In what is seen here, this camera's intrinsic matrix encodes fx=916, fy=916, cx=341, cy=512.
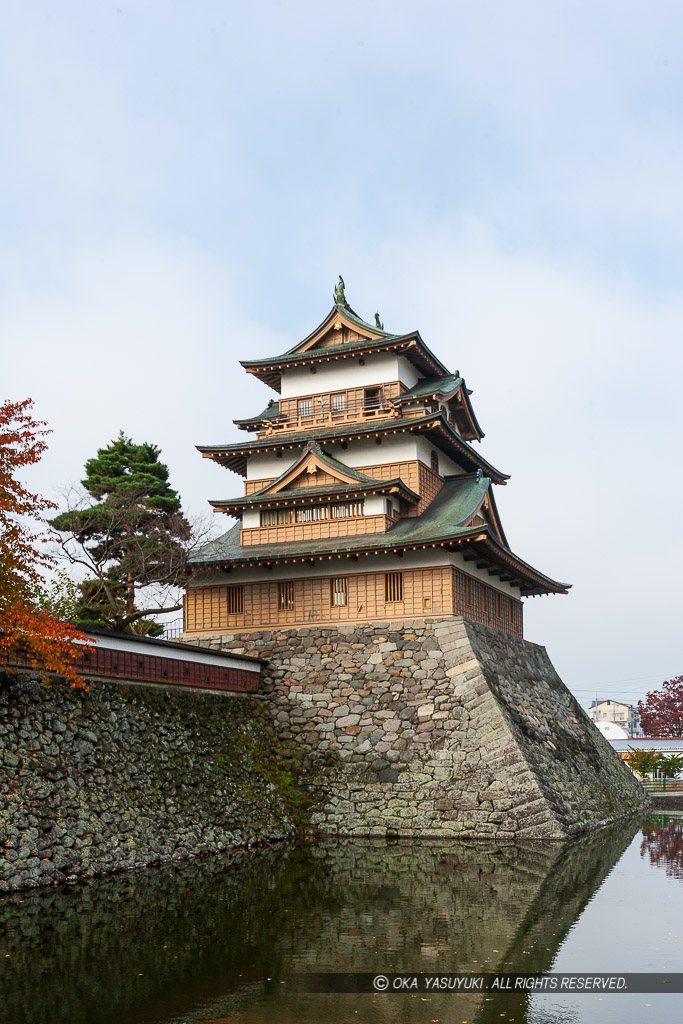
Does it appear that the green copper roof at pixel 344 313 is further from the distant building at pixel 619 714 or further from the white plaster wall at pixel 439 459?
the distant building at pixel 619 714

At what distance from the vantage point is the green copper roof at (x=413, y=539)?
1078 inches

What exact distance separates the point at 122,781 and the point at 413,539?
11.5m

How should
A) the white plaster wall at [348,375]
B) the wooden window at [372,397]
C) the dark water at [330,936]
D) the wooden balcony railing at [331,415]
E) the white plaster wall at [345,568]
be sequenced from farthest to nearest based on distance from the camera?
1. the white plaster wall at [348,375]
2. the wooden window at [372,397]
3. the wooden balcony railing at [331,415]
4. the white plaster wall at [345,568]
5. the dark water at [330,936]

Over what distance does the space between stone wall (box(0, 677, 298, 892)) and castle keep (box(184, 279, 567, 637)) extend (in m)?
5.46

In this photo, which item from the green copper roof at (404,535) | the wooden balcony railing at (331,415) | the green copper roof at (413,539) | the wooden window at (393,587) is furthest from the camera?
the wooden balcony railing at (331,415)

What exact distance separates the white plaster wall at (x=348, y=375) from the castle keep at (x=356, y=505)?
2.0 inches

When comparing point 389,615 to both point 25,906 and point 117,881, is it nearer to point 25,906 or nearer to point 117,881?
point 117,881

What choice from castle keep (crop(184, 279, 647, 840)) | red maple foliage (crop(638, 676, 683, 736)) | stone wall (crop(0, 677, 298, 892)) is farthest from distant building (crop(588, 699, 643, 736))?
stone wall (crop(0, 677, 298, 892))

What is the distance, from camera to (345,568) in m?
29.3

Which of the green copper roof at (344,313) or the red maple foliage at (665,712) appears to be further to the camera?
the red maple foliage at (665,712)

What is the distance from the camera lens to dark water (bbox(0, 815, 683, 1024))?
9.29m

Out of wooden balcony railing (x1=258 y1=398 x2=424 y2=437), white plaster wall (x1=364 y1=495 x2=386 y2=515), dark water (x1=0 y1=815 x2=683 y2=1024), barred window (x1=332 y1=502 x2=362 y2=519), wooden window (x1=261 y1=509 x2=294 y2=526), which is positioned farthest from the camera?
wooden balcony railing (x1=258 y1=398 x2=424 y2=437)

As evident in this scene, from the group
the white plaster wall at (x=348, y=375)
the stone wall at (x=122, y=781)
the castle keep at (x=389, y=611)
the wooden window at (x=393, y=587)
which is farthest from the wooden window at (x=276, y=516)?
the stone wall at (x=122, y=781)

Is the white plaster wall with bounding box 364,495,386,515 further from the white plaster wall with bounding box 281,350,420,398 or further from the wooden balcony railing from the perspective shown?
the white plaster wall with bounding box 281,350,420,398
